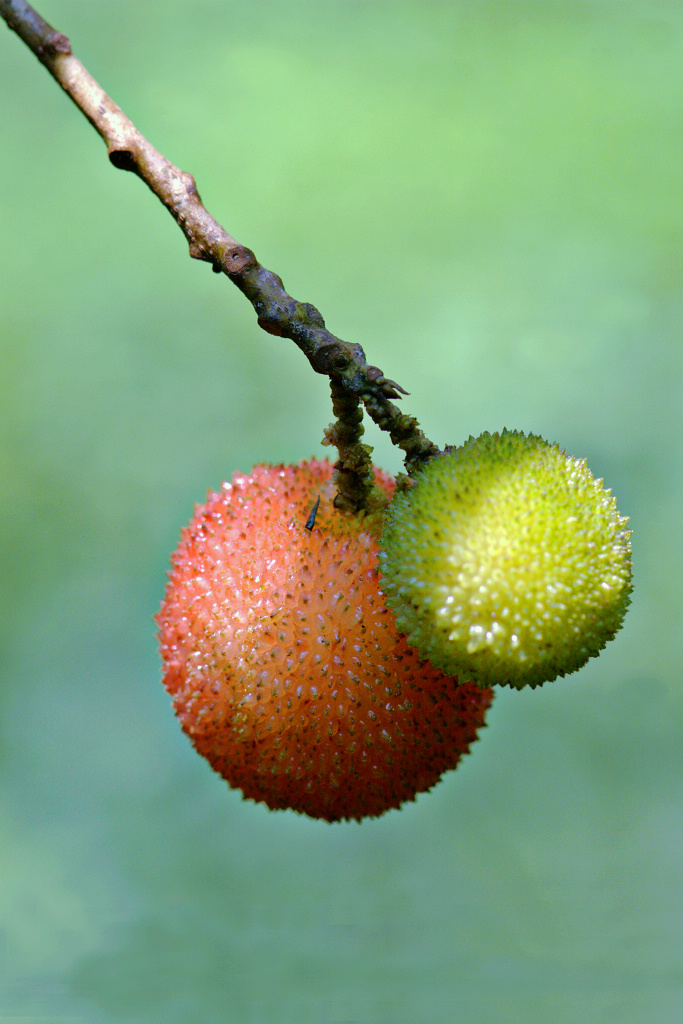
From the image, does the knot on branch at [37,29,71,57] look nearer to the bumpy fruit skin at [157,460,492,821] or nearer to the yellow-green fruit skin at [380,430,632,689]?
the bumpy fruit skin at [157,460,492,821]

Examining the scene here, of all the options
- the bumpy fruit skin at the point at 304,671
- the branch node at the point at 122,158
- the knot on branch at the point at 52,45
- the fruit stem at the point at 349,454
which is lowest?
the bumpy fruit skin at the point at 304,671

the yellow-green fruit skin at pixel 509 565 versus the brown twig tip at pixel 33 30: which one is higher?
the brown twig tip at pixel 33 30

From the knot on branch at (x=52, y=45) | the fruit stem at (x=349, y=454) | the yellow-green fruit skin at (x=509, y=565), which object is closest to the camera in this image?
the yellow-green fruit skin at (x=509, y=565)

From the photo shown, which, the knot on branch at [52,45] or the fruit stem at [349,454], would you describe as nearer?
the fruit stem at [349,454]

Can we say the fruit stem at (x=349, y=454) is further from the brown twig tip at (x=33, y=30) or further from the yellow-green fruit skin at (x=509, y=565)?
the brown twig tip at (x=33, y=30)

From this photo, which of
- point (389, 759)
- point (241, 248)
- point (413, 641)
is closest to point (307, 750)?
point (389, 759)

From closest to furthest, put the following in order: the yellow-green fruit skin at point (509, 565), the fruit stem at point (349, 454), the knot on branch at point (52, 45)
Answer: the yellow-green fruit skin at point (509, 565) → the fruit stem at point (349, 454) → the knot on branch at point (52, 45)

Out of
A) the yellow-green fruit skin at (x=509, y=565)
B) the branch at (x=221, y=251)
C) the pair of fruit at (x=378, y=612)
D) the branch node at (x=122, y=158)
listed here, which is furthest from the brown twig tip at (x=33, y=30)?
the yellow-green fruit skin at (x=509, y=565)

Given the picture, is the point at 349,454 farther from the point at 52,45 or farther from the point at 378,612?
the point at 52,45
